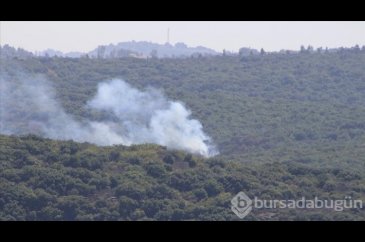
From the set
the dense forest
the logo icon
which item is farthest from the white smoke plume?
the logo icon

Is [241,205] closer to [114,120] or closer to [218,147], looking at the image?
[114,120]

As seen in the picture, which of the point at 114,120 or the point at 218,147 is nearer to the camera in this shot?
the point at 114,120

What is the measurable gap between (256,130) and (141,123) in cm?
1301

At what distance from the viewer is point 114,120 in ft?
245

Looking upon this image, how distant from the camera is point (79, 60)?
118 m

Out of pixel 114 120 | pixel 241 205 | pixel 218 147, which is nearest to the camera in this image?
pixel 241 205

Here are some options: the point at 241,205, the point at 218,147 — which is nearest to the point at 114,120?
the point at 218,147

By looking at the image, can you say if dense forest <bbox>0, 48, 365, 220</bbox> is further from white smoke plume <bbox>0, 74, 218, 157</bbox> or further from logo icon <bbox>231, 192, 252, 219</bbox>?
white smoke plume <bbox>0, 74, 218, 157</bbox>

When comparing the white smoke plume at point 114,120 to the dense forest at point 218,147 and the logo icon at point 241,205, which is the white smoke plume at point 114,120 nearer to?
the dense forest at point 218,147

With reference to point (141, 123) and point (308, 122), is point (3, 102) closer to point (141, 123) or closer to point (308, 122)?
point (141, 123)

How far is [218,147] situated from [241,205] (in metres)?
38.2

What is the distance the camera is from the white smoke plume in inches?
2729

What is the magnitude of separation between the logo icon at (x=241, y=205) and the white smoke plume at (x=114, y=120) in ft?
79.4
